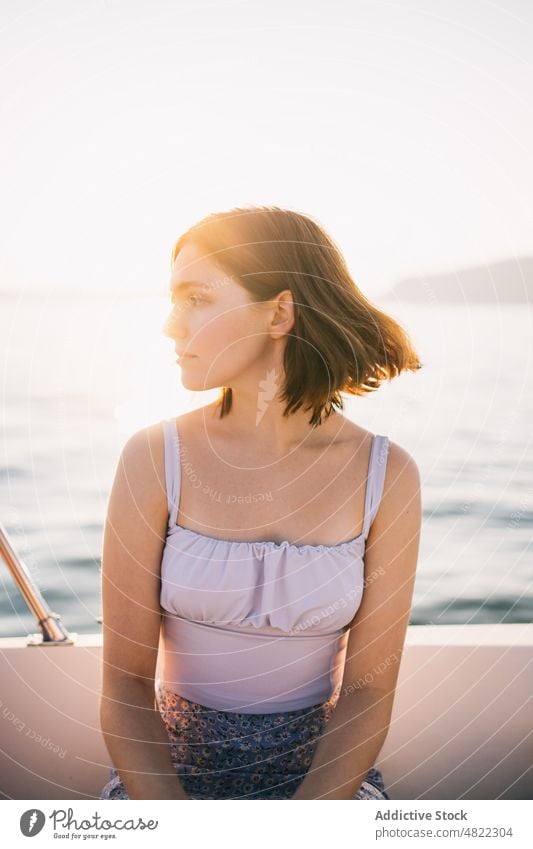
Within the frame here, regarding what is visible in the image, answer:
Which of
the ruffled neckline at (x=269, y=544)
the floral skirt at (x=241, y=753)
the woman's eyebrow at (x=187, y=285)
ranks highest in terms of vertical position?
the woman's eyebrow at (x=187, y=285)

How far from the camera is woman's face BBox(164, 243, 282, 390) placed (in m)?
1.03

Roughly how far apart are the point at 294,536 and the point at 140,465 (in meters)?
0.19

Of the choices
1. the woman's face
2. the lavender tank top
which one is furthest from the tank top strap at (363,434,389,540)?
the woman's face

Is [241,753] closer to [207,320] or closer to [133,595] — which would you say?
[133,595]

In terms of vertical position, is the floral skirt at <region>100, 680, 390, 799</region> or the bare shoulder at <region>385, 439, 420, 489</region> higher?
the bare shoulder at <region>385, 439, 420, 489</region>

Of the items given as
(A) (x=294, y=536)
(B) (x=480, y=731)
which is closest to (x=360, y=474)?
(A) (x=294, y=536)

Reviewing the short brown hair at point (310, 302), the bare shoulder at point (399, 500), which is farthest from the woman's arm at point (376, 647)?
the short brown hair at point (310, 302)

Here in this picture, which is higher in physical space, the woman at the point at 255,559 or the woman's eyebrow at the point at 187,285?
the woman's eyebrow at the point at 187,285

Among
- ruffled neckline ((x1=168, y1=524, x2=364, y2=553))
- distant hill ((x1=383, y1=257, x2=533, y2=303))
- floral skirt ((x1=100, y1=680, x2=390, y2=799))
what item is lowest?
floral skirt ((x1=100, y1=680, x2=390, y2=799))

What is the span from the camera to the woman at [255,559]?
104 centimetres

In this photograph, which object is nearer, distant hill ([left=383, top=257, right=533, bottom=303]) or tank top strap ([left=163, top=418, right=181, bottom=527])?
tank top strap ([left=163, top=418, right=181, bottom=527])

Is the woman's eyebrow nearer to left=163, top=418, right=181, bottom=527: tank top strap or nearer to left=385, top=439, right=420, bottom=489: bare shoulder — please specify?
left=163, top=418, right=181, bottom=527: tank top strap

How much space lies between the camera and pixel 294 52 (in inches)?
49.1

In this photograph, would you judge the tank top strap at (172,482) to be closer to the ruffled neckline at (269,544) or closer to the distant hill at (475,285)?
the ruffled neckline at (269,544)
